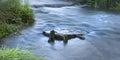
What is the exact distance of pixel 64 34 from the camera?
10.2 metres

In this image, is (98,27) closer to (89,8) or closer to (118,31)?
(118,31)

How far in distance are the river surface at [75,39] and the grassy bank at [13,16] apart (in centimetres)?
32

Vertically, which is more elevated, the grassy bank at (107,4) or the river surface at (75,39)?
the grassy bank at (107,4)

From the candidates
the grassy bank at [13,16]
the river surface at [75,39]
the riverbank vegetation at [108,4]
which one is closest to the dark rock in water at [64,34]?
the river surface at [75,39]

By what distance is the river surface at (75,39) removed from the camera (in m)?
8.34

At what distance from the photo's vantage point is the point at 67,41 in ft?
31.8

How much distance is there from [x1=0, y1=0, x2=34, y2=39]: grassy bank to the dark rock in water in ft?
4.53

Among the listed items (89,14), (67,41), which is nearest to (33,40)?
(67,41)

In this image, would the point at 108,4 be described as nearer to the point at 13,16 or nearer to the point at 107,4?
the point at 107,4

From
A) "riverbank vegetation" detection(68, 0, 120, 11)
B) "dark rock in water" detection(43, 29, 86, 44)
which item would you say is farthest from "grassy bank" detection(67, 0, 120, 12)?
"dark rock in water" detection(43, 29, 86, 44)

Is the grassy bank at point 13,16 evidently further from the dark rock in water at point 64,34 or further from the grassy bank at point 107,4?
the grassy bank at point 107,4

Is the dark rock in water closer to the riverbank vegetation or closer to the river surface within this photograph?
the river surface

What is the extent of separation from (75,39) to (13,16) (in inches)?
124

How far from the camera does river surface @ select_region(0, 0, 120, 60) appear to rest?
834 cm
